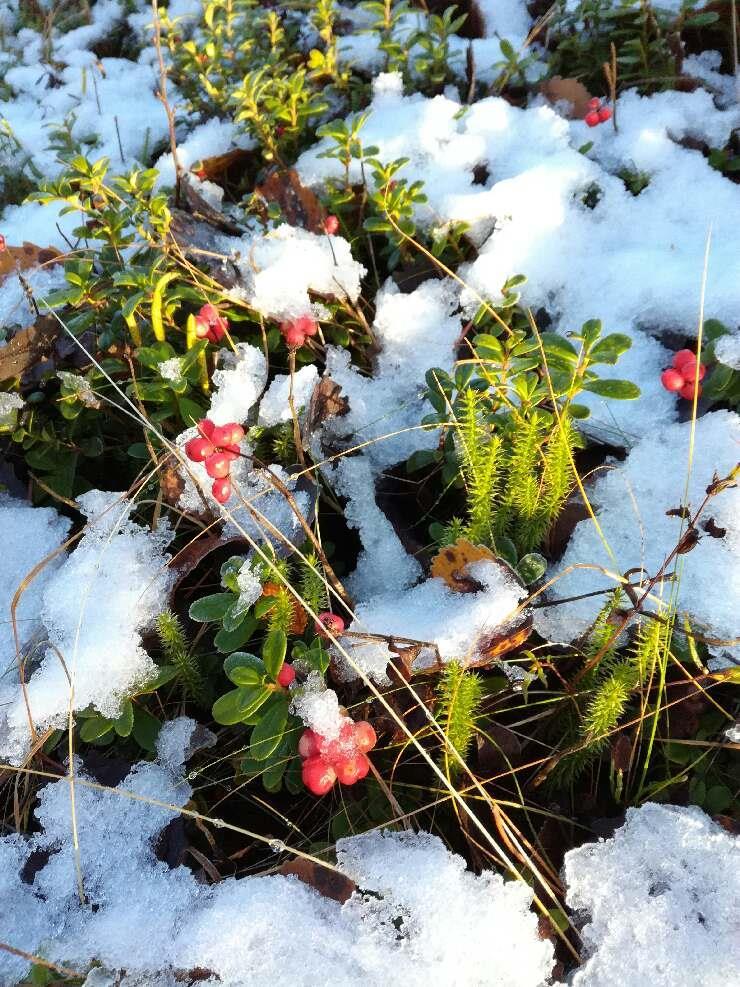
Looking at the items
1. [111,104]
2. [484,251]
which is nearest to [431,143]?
[484,251]

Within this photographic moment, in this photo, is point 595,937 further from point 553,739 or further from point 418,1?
point 418,1

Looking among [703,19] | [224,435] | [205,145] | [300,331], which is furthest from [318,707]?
[703,19]

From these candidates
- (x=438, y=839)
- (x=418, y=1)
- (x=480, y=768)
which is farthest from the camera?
(x=418, y=1)

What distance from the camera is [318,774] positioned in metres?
1.49

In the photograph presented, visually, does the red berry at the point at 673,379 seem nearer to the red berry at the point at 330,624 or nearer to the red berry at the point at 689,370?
the red berry at the point at 689,370

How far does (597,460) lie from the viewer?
2.12m

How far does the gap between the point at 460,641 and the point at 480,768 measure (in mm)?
323

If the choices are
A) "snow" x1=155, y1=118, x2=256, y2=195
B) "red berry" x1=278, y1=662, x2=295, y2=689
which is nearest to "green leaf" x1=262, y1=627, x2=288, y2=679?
"red berry" x1=278, y1=662, x2=295, y2=689

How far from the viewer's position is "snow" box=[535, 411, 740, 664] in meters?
1.76

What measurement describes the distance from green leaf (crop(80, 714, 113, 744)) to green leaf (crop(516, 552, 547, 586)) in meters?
1.07

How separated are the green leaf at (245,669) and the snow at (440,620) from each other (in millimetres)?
194

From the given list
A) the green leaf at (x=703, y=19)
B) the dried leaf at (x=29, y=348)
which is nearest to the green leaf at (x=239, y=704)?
the dried leaf at (x=29, y=348)

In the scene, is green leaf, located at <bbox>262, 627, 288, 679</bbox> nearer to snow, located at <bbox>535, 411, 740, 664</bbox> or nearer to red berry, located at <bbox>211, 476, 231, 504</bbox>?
red berry, located at <bbox>211, 476, 231, 504</bbox>

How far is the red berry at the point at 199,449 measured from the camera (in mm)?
1699
